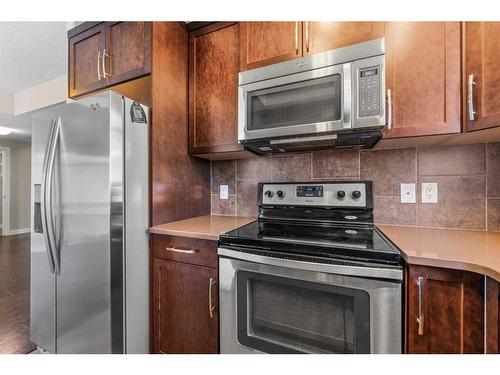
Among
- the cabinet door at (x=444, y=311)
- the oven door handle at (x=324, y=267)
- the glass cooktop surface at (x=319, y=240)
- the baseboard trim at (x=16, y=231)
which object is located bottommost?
the baseboard trim at (x=16, y=231)

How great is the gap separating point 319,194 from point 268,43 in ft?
3.29

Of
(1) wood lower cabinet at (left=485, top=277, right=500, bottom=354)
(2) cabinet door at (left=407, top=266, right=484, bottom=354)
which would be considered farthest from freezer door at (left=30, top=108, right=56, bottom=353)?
(1) wood lower cabinet at (left=485, top=277, right=500, bottom=354)

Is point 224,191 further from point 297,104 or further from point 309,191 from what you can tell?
point 297,104

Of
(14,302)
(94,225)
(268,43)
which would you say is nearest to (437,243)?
(268,43)

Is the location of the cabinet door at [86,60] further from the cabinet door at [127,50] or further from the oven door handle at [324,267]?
the oven door handle at [324,267]

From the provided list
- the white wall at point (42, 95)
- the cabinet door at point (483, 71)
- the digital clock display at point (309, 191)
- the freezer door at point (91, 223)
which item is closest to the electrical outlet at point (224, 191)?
the digital clock display at point (309, 191)

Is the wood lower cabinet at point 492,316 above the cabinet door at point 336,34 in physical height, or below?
below

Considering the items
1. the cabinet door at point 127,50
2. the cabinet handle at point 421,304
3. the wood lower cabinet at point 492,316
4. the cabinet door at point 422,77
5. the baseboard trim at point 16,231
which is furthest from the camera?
the baseboard trim at point 16,231

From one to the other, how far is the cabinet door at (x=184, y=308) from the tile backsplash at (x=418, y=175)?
2.49ft

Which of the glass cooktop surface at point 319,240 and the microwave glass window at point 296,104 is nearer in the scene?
the glass cooktop surface at point 319,240

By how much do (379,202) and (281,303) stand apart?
0.93m

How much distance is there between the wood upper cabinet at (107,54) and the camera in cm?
153

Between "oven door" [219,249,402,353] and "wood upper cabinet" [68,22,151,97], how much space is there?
1.33m

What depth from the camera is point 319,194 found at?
160 centimetres
